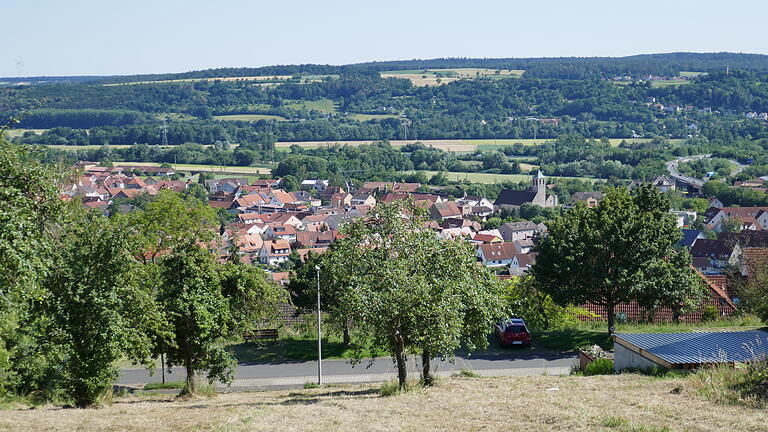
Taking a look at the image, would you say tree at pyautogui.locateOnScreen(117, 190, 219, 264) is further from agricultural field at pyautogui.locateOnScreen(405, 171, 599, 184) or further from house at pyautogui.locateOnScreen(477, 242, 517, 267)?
agricultural field at pyautogui.locateOnScreen(405, 171, 599, 184)

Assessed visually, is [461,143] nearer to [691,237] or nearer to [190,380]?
[691,237]

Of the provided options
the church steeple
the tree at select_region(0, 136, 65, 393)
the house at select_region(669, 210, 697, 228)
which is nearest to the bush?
the tree at select_region(0, 136, 65, 393)

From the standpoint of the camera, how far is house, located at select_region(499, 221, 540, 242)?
8319 cm

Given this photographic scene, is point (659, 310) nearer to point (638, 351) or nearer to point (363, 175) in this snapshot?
point (638, 351)

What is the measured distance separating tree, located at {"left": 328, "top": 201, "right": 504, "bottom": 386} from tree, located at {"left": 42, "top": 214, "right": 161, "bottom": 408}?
3.71m

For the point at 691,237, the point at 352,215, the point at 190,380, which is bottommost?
the point at 352,215

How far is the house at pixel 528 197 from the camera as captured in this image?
325 ft

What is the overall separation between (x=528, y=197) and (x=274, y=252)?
35918 millimetres

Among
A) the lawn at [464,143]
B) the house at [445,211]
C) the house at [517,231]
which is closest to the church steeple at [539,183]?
the house at [445,211]

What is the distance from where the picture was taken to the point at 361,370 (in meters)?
21.7

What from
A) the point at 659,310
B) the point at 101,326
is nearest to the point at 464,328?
the point at 101,326

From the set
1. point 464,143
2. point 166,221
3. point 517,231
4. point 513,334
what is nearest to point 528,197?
point 517,231

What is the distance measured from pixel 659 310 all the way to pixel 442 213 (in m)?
68.4

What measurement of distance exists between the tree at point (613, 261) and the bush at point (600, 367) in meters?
5.20
